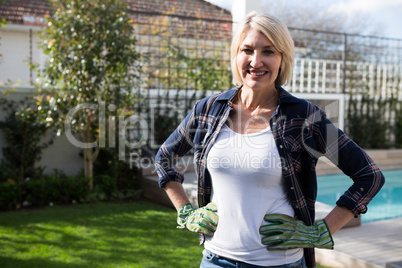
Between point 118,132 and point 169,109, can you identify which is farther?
point 169,109

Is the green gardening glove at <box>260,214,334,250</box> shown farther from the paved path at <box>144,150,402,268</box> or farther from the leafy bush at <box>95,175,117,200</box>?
the leafy bush at <box>95,175,117,200</box>

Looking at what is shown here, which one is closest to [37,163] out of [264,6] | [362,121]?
[362,121]

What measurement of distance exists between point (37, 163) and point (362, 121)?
7499 mm

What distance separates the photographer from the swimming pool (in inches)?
280

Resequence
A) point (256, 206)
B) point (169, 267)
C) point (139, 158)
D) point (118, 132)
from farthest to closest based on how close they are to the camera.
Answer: point (139, 158), point (118, 132), point (169, 267), point (256, 206)

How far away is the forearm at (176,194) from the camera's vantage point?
1.87 metres

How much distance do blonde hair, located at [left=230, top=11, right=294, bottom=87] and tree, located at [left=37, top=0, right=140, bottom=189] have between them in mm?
4872

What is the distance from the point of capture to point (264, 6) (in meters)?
25.1

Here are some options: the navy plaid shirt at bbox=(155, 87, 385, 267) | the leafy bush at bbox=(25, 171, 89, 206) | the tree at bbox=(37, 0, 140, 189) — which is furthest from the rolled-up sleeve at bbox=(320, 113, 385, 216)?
the leafy bush at bbox=(25, 171, 89, 206)

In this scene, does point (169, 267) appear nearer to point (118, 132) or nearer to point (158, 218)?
point (158, 218)

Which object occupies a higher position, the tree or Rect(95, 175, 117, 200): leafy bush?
the tree

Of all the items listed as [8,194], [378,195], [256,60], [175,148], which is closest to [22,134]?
[8,194]

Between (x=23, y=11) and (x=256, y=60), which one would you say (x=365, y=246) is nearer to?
(x=256, y=60)

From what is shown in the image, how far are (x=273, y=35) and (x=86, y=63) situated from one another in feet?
16.7
